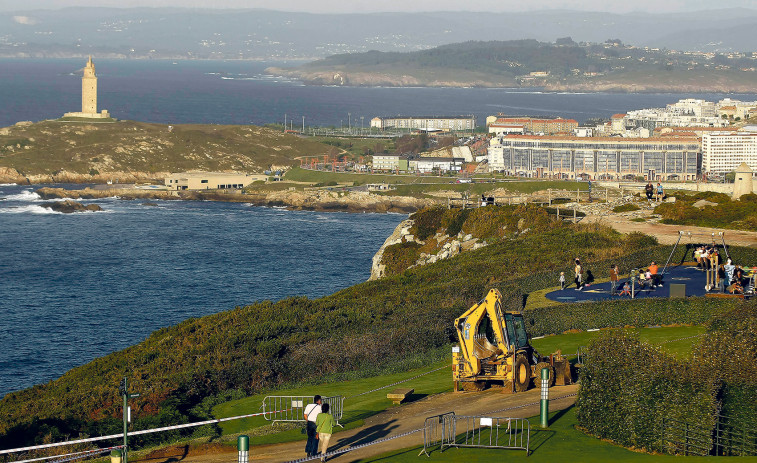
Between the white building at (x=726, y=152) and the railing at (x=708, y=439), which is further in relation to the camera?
the white building at (x=726, y=152)

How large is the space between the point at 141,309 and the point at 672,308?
1474 inches

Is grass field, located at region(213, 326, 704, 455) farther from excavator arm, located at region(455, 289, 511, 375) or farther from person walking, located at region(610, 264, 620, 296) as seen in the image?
person walking, located at region(610, 264, 620, 296)

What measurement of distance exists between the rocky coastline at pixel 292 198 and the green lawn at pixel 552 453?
340 feet

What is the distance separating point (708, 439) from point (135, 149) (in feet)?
506

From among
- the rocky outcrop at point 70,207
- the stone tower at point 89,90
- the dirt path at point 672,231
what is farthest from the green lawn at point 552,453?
the stone tower at point 89,90

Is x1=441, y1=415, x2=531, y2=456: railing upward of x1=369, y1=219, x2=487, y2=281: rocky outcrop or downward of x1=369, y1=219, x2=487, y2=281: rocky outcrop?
upward

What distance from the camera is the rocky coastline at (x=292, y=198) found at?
12669 cm

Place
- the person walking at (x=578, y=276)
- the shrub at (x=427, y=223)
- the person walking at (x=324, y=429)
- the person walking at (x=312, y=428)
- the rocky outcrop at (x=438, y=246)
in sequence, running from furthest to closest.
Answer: the shrub at (x=427, y=223), the rocky outcrop at (x=438, y=246), the person walking at (x=578, y=276), the person walking at (x=312, y=428), the person walking at (x=324, y=429)

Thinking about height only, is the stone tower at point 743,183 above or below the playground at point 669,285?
above

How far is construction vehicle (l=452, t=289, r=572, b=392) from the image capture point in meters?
24.7

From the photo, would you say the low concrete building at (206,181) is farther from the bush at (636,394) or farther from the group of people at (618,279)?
the bush at (636,394)

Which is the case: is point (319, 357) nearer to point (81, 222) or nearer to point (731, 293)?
point (731, 293)

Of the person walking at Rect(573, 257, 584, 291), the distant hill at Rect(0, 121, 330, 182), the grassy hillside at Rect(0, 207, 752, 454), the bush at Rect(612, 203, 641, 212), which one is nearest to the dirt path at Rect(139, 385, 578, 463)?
the grassy hillside at Rect(0, 207, 752, 454)

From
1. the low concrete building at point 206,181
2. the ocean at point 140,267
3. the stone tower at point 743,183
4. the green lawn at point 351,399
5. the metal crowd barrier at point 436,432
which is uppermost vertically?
the stone tower at point 743,183
